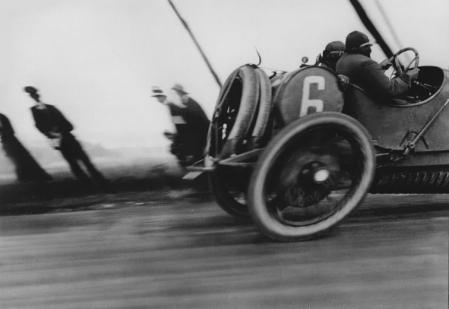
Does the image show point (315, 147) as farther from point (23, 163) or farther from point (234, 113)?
point (23, 163)

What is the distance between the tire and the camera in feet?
9.69

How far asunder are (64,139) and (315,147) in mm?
2193

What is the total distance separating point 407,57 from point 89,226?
8.11 ft

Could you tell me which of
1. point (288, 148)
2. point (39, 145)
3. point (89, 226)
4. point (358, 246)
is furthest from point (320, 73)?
point (39, 145)

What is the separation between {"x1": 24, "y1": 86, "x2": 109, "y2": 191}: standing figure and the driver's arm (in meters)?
2.16

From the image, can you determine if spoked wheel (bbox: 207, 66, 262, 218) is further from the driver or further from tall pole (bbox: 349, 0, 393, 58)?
tall pole (bbox: 349, 0, 393, 58)

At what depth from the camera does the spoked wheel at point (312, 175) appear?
281cm

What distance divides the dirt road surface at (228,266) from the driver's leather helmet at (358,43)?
2.99 feet

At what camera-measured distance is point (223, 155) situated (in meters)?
2.97

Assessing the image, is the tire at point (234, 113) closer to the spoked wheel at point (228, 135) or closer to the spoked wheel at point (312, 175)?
the spoked wheel at point (228, 135)

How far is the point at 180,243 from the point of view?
A: 320cm

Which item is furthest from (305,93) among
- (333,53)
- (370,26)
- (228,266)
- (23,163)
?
(23,163)

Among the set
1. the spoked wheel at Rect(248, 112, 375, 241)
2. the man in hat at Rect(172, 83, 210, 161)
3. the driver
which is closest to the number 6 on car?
the spoked wheel at Rect(248, 112, 375, 241)

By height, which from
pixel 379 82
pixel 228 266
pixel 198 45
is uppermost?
pixel 198 45
